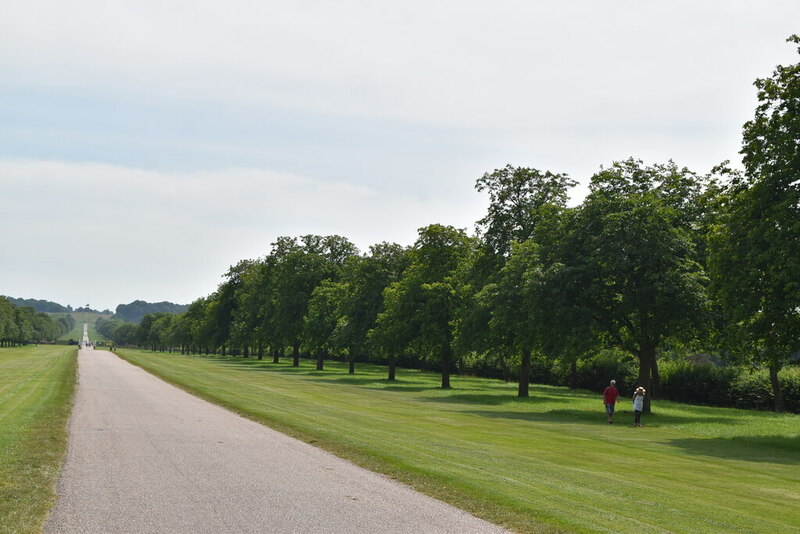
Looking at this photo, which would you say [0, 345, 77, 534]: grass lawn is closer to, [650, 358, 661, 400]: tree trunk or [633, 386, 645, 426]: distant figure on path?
[633, 386, 645, 426]: distant figure on path

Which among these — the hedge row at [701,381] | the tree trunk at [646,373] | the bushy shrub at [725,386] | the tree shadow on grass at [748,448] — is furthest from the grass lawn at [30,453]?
the bushy shrub at [725,386]

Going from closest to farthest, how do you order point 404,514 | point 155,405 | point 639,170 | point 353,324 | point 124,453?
point 404,514 → point 124,453 → point 155,405 → point 639,170 → point 353,324

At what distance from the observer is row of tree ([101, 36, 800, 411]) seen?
2727cm

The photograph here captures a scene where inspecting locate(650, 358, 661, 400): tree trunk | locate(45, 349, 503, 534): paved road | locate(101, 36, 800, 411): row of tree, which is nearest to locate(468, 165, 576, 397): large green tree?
locate(101, 36, 800, 411): row of tree

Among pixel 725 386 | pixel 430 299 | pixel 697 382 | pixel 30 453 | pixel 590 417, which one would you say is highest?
pixel 430 299

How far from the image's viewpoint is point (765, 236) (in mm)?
25641

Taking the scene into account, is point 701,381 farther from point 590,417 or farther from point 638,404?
point 638,404

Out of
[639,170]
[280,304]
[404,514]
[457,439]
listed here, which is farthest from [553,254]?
[280,304]

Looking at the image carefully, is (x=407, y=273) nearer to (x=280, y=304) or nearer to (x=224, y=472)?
(x=280, y=304)

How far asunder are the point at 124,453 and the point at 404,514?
27.2 ft

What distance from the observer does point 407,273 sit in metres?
63.6

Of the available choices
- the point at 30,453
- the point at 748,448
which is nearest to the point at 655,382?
the point at 748,448

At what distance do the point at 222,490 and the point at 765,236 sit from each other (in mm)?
20860

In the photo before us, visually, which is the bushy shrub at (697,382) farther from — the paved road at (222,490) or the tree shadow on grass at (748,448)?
the paved road at (222,490)
